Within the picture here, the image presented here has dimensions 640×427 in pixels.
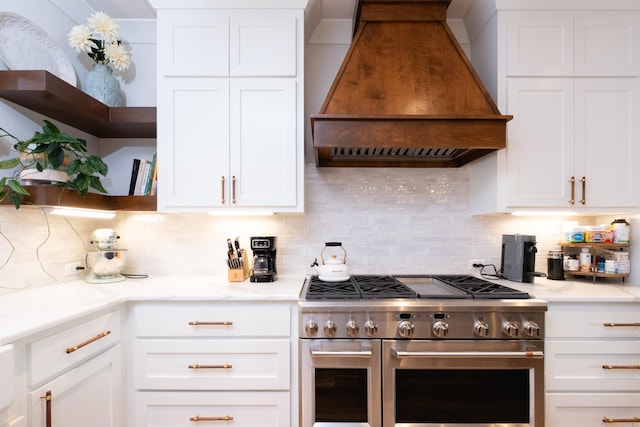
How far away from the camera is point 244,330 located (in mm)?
1627

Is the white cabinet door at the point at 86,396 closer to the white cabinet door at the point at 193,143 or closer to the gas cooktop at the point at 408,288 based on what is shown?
the white cabinet door at the point at 193,143

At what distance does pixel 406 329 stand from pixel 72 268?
6.69ft

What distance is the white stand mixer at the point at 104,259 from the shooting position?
6.34 feet

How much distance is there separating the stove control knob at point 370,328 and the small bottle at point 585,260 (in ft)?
4.96

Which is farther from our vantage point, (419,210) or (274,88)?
(419,210)

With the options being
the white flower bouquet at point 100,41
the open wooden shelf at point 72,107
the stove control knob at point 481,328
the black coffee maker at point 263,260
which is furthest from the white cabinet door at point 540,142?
the white flower bouquet at point 100,41

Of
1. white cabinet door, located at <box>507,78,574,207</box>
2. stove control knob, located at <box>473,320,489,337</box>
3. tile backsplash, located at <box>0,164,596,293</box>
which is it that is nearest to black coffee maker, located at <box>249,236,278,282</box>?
tile backsplash, located at <box>0,164,596,293</box>

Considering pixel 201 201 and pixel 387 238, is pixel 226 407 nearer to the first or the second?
pixel 201 201

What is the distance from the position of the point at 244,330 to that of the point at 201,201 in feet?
2.59

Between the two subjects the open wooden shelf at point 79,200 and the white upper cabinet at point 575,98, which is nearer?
the open wooden shelf at point 79,200

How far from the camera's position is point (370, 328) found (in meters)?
1.53

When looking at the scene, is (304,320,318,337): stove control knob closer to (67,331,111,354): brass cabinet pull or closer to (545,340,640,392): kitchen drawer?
(67,331,111,354): brass cabinet pull

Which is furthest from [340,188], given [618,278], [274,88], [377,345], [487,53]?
[618,278]

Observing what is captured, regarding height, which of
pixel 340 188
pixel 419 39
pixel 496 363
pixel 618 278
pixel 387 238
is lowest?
pixel 496 363
